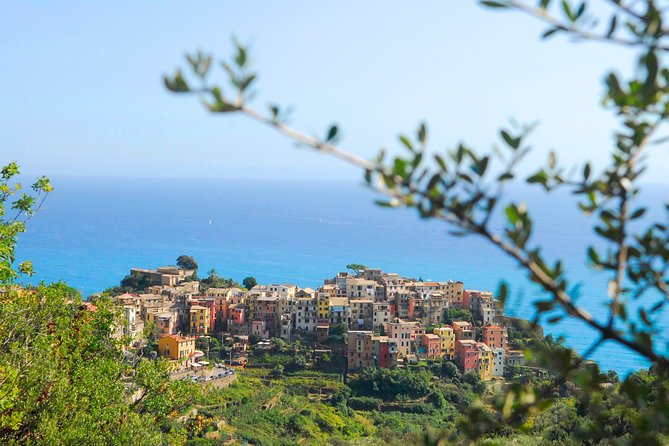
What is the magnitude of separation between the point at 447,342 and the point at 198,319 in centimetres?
780

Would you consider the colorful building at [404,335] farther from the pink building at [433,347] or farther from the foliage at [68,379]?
the foliage at [68,379]

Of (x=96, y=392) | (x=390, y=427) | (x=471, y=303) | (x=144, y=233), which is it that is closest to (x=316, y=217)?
(x=144, y=233)

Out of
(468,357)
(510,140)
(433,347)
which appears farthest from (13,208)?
(433,347)

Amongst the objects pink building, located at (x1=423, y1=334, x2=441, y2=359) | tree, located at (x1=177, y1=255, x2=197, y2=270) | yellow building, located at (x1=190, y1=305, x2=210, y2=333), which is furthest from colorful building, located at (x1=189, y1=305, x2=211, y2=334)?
tree, located at (x1=177, y1=255, x2=197, y2=270)

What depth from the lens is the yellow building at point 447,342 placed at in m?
19.6

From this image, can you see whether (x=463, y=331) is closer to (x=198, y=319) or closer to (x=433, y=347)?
(x=433, y=347)

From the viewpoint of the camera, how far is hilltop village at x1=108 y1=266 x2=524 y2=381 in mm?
19031

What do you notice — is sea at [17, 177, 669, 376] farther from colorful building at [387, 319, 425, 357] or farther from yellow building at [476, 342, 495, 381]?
colorful building at [387, 319, 425, 357]

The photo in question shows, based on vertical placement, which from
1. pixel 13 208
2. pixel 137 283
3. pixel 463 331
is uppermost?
pixel 137 283

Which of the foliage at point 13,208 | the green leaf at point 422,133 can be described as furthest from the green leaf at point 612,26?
the foliage at point 13,208

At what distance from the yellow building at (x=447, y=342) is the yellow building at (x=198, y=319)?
738 cm

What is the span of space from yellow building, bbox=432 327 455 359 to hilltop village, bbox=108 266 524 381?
0.03m

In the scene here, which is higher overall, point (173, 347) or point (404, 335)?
point (404, 335)

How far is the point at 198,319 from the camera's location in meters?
21.0
